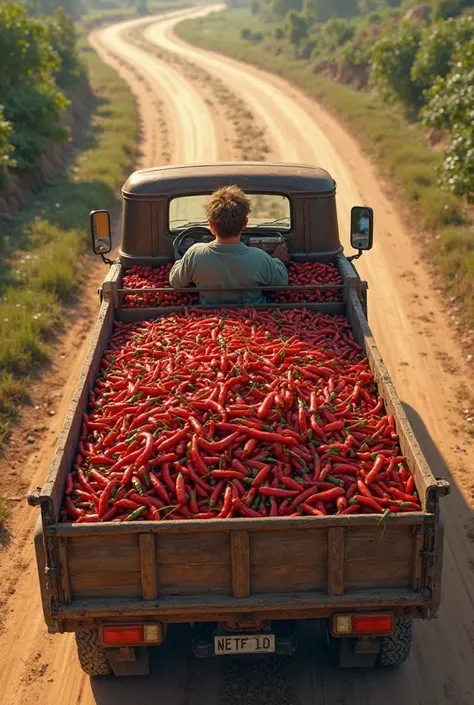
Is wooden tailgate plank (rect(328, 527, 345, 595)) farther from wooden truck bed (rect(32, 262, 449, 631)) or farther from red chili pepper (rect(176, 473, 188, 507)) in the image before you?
red chili pepper (rect(176, 473, 188, 507))

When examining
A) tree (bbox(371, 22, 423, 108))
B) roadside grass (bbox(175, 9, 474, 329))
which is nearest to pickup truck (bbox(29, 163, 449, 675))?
roadside grass (bbox(175, 9, 474, 329))

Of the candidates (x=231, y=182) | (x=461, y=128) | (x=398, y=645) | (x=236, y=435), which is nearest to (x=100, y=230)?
(x=231, y=182)

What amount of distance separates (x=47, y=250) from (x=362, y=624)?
12.1 metres

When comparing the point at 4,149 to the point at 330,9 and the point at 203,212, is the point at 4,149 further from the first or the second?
the point at 330,9

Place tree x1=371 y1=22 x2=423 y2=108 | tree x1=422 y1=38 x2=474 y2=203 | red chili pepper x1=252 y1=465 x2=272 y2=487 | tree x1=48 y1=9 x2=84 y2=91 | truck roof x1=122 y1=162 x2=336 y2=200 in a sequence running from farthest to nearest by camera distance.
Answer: tree x1=48 y1=9 x2=84 y2=91, tree x1=371 y1=22 x2=423 y2=108, tree x1=422 y1=38 x2=474 y2=203, truck roof x1=122 y1=162 x2=336 y2=200, red chili pepper x1=252 y1=465 x2=272 y2=487

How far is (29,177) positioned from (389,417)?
1742 centimetres

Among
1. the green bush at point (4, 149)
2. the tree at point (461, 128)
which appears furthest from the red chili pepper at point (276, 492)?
the green bush at point (4, 149)

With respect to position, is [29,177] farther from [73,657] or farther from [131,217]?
[73,657]

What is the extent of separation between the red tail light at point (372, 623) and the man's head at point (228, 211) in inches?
147

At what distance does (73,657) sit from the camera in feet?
20.4

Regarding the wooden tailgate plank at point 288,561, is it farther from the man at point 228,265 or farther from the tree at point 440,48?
the tree at point 440,48

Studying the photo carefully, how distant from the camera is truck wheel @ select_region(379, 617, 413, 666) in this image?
555 centimetres

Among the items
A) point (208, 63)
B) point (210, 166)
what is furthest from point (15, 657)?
point (208, 63)

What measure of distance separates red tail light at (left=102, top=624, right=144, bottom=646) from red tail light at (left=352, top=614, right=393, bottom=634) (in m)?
1.31
